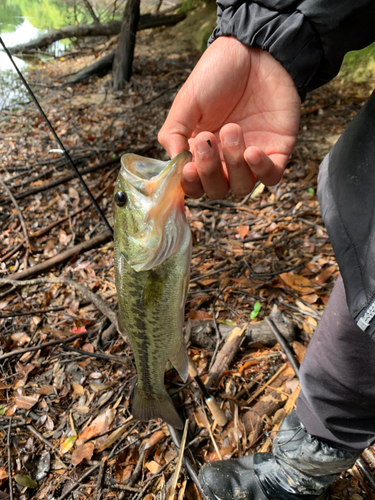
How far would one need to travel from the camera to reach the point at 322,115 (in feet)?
20.1

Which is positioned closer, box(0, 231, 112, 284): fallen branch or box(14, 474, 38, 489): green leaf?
box(14, 474, 38, 489): green leaf

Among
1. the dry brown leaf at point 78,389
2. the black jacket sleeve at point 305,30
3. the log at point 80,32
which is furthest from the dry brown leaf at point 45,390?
the log at point 80,32

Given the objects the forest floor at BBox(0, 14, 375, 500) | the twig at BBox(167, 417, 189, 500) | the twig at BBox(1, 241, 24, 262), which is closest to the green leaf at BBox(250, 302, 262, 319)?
the forest floor at BBox(0, 14, 375, 500)

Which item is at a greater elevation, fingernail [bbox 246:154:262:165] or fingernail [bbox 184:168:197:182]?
fingernail [bbox 246:154:262:165]

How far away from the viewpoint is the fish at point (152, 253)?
5.45ft

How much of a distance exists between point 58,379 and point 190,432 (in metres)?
1.30

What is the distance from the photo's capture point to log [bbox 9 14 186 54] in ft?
30.9

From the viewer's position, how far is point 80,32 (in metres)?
9.40

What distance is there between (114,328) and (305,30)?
108 inches

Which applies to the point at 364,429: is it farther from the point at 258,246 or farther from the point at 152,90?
the point at 152,90

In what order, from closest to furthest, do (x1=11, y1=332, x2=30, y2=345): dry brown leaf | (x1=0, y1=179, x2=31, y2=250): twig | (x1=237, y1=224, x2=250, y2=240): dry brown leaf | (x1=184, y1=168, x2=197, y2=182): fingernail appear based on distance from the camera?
(x1=184, y1=168, x2=197, y2=182): fingernail, (x1=11, y1=332, x2=30, y2=345): dry brown leaf, (x1=237, y1=224, x2=250, y2=240): dry brown leaf, (x1=0, y1=179, x2=31, y2=250): twig

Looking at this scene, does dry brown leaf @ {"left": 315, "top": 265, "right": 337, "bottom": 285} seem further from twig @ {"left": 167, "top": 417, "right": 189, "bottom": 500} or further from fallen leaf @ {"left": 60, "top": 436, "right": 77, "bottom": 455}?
fallen leaf @ {"left": 60, "top": 436, "right": 77, "bottom": 455}

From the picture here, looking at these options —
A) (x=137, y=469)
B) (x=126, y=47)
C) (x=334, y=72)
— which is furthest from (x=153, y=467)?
(x=126, y=47)

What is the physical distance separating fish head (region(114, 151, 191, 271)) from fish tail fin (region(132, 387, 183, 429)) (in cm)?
97
